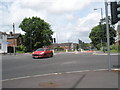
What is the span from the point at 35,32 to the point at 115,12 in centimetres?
4921

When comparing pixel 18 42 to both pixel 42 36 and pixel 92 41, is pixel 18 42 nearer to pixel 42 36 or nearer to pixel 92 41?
pixel 42 36

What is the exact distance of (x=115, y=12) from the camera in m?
8.02

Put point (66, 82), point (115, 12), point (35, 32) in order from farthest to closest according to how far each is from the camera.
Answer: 1. point (35, 32)
2. point (115, 12)
3. point (66, 82)

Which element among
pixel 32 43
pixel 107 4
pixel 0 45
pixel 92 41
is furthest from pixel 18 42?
pixel 107 4

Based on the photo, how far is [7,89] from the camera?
18.2ft

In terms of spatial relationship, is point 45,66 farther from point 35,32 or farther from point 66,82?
point 35,32

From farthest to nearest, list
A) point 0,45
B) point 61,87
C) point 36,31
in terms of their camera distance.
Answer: point 36,31, point 0,45, point 61,87

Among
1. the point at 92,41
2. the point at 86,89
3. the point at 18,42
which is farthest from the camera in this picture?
the point at 92,41

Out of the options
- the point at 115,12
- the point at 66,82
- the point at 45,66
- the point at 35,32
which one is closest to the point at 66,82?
the point at 66,82

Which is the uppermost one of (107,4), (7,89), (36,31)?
(36,31)

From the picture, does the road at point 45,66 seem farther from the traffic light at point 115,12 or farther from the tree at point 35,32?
the tree at point 35,32

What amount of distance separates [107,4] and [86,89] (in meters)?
5.79

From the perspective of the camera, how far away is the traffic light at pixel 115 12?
26.1 feet

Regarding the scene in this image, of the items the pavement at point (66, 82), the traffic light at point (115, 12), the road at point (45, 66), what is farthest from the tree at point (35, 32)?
the pavement at point (66, 82)
